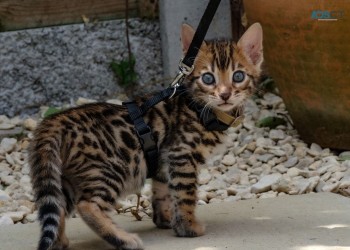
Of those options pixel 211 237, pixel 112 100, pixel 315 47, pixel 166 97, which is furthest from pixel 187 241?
pixel 112 100

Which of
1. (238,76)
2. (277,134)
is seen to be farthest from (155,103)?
(277,134)

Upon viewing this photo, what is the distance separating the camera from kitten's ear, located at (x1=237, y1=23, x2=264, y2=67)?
4.78 m

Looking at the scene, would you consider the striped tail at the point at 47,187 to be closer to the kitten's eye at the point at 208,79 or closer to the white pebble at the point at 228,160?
the kitten's eye at the point at 208,79

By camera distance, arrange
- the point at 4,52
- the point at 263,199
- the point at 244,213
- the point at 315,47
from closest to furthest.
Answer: the point at 244,213 → the point at 263,199 → the point at 315,47 → the point at 4,52

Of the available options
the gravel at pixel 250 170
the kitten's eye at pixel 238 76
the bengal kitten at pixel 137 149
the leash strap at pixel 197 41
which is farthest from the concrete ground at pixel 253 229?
the leash strap at pixel 197 41

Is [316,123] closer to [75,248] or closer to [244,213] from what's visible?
[244,213]

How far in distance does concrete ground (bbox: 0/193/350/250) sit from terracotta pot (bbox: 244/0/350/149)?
42.1 inches

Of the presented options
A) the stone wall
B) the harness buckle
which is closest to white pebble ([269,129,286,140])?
the stone wall

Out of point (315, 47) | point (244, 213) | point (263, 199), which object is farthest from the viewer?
point (315, 47)

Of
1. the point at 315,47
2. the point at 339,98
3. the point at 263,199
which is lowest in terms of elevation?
the point at 263,199

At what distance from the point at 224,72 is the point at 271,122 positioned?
268 cm

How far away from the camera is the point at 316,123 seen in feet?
21.5

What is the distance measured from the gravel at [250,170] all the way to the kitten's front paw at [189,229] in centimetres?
64

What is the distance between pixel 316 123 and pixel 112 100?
6.41 feet
